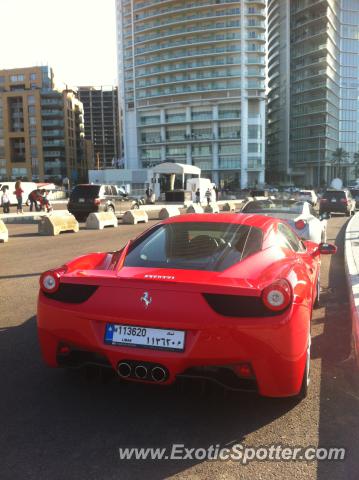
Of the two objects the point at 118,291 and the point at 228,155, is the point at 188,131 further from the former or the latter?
the point at 118,291

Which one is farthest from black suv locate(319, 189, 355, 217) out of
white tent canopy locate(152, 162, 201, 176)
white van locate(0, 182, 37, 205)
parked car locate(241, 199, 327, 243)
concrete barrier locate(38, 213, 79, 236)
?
white tent canopy locate(152, 162, 201, 176)

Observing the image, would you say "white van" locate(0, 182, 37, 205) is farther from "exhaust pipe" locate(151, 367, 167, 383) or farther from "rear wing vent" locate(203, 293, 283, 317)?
"rear wing vent" locate(203, 293, 283, 317)

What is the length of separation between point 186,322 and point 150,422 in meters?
0.79

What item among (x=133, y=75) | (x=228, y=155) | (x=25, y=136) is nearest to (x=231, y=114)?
(x=228, y=155)

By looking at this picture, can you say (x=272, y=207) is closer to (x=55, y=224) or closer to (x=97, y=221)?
(x=55, y=224)

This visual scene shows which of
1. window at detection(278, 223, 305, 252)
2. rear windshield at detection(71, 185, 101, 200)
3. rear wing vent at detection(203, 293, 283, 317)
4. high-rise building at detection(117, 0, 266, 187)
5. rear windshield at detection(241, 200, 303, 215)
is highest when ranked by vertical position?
high-rise building at detection(117, 0, 266, 187)

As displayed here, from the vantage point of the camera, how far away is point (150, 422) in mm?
3154

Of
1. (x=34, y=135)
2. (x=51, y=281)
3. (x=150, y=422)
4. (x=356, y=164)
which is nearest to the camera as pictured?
(x=150, y=422)

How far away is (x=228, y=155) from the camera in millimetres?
101688

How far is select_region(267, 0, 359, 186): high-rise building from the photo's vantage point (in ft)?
404

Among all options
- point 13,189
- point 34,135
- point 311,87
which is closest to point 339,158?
point 311,87

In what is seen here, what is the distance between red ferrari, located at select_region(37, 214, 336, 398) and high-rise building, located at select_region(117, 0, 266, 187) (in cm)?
9603

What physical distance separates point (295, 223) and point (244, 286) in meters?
5.80

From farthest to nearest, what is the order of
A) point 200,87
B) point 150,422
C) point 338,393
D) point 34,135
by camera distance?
1. point 34,135
2. point 200,87
3. point 338,393
4. point 150,422
